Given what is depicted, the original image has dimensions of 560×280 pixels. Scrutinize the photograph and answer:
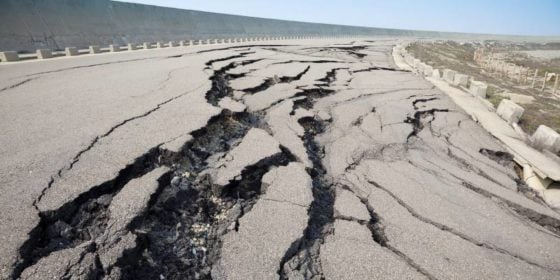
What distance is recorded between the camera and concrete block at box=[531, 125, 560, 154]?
4.56 m

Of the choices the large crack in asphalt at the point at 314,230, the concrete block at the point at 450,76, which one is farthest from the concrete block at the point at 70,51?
the concrete block at the point at 450,76

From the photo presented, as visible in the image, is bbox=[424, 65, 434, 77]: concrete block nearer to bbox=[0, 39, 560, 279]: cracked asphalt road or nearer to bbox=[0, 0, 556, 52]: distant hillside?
bbox=[0, 39, 560, 279]: cracked asphalt road

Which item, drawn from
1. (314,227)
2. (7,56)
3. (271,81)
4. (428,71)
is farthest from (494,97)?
(7,56)

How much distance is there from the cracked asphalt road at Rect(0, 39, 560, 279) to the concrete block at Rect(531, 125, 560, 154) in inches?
25.7

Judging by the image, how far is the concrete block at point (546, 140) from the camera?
15.0 feet

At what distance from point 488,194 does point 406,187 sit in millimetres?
796

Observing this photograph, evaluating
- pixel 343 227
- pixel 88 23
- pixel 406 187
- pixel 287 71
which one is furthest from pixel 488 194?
pixel 88 23

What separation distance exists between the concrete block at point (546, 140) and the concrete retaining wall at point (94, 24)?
1647 cm

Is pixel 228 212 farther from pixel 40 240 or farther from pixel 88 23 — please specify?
pixel 88 23

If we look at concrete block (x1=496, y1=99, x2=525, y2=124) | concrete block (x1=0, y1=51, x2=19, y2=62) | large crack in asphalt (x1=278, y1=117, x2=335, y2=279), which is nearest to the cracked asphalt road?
large crack in asphalt (x1=278, y1=117, x2=335, y2=279)

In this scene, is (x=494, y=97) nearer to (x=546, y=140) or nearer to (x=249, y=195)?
(x=546, y=140)

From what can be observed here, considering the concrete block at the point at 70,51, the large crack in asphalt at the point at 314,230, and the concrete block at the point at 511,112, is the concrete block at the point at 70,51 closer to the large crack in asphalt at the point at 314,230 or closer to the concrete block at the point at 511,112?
the large crack in asphalt at the point at 314,230

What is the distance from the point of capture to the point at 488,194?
3.03 metres

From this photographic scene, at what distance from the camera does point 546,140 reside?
15.3ft
